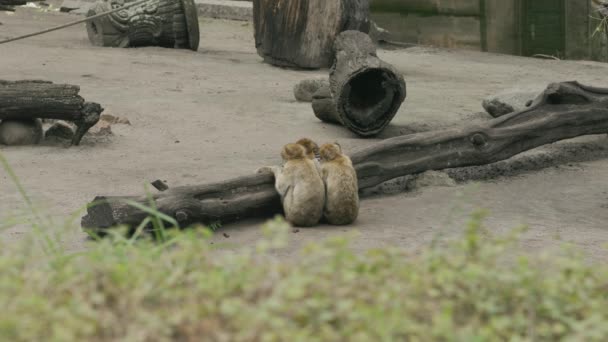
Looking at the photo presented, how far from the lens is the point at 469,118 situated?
30.7 feet

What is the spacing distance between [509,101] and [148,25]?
18.3 feet

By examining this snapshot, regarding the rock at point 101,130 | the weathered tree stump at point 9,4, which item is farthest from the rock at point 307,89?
the weathered tree stump at point 9,4

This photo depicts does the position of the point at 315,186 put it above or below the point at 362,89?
above

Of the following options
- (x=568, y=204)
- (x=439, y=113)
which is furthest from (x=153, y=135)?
(x=568, y=204)

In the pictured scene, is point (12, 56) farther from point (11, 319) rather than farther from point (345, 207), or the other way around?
point (11, 319)

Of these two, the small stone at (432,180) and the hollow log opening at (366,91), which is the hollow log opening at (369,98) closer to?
the hollow log opening at (366,91)

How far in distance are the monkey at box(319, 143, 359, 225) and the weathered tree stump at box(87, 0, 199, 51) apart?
7369mm

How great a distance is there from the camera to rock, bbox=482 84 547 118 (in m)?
9.06

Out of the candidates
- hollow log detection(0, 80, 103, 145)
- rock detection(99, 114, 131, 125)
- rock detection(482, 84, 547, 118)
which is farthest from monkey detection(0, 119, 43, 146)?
rock detection(482, 84, 547, 118)

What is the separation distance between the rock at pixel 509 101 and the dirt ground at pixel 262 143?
155mm

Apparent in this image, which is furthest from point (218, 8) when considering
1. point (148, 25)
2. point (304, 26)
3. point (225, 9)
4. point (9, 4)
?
point (304, 26)

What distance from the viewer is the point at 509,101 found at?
9.13m

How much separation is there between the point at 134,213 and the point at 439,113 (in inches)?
180

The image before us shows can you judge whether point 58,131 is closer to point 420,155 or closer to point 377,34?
point 420,155
